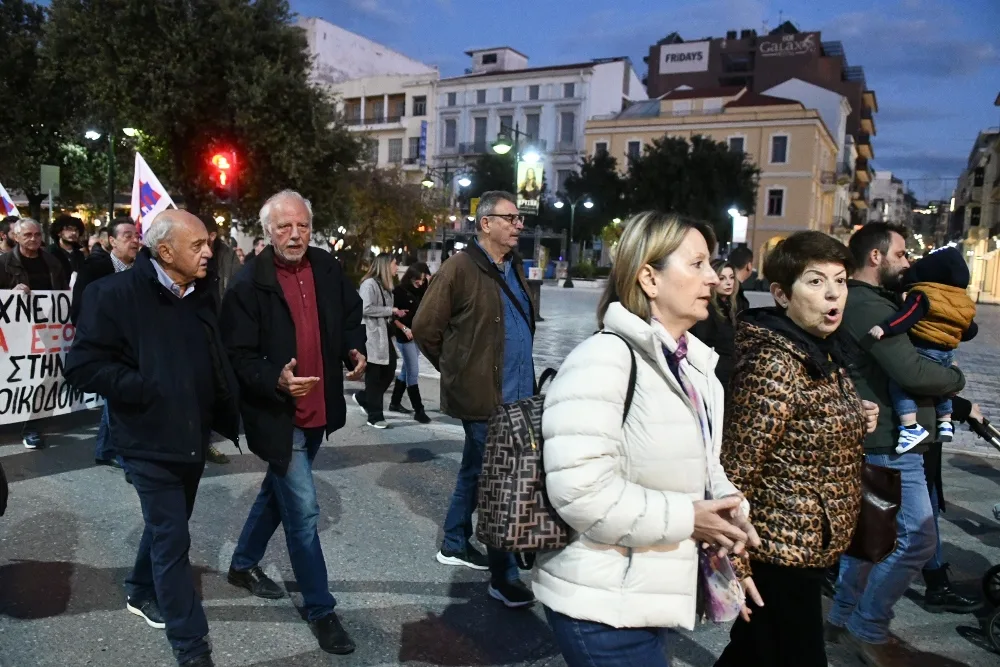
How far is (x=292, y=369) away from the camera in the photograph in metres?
3.42

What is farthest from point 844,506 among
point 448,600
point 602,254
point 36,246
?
point 602,254

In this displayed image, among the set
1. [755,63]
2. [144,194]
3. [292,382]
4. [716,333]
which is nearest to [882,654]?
[716,333]

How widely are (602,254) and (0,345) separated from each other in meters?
55.3

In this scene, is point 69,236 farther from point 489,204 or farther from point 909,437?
point 909,437

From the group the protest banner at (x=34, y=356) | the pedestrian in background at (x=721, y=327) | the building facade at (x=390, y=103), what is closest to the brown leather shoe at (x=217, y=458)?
the protest banner at (x=34, y=356)

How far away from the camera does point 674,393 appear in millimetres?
2031

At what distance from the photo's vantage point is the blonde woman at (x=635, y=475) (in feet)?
6.25

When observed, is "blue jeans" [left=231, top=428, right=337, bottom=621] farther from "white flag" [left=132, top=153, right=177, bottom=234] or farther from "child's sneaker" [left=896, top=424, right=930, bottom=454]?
"white flag" [left=132, top=153, right=177, bottom=234]

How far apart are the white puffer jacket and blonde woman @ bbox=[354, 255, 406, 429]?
6108mm

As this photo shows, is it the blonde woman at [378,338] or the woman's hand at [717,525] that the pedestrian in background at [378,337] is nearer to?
the blonde woman at [378,338]

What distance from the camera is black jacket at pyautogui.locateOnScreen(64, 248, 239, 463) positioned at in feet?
10.4

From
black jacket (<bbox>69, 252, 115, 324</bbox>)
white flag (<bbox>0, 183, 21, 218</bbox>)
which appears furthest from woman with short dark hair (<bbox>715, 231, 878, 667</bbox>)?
white flag (<bbox>0, 183, 21, 218</bbox>)

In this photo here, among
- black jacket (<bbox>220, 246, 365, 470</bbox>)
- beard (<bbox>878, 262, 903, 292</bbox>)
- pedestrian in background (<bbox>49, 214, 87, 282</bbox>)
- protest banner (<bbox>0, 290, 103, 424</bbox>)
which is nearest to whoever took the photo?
→ black jacket (<bbox>220, 246, 365, 470</bbox>)

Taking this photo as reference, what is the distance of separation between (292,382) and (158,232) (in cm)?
82
